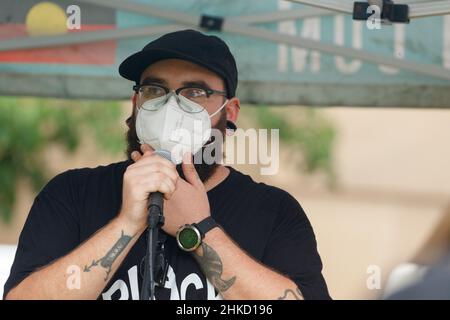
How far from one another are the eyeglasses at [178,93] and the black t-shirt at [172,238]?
30 centimetres

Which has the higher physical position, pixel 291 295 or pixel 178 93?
pixel 178 93

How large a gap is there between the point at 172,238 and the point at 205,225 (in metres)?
0.16

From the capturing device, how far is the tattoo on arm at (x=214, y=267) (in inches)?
123

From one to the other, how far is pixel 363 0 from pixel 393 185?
472 inches

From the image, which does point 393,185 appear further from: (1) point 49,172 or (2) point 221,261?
(2) point 221,261

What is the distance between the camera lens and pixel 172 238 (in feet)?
10.8

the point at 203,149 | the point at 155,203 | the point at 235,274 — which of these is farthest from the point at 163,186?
the point at 203,149

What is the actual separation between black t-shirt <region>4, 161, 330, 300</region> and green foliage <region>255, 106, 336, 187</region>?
1060cm

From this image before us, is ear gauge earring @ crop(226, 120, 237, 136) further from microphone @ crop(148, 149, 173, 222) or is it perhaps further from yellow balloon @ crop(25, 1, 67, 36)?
yellow balloon @ crop(25, 1, 67, 36)

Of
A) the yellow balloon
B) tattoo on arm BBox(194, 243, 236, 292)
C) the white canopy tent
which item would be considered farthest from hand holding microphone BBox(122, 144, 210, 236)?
the yellow balloon

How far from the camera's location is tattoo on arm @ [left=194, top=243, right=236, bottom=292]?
10.3 feet
